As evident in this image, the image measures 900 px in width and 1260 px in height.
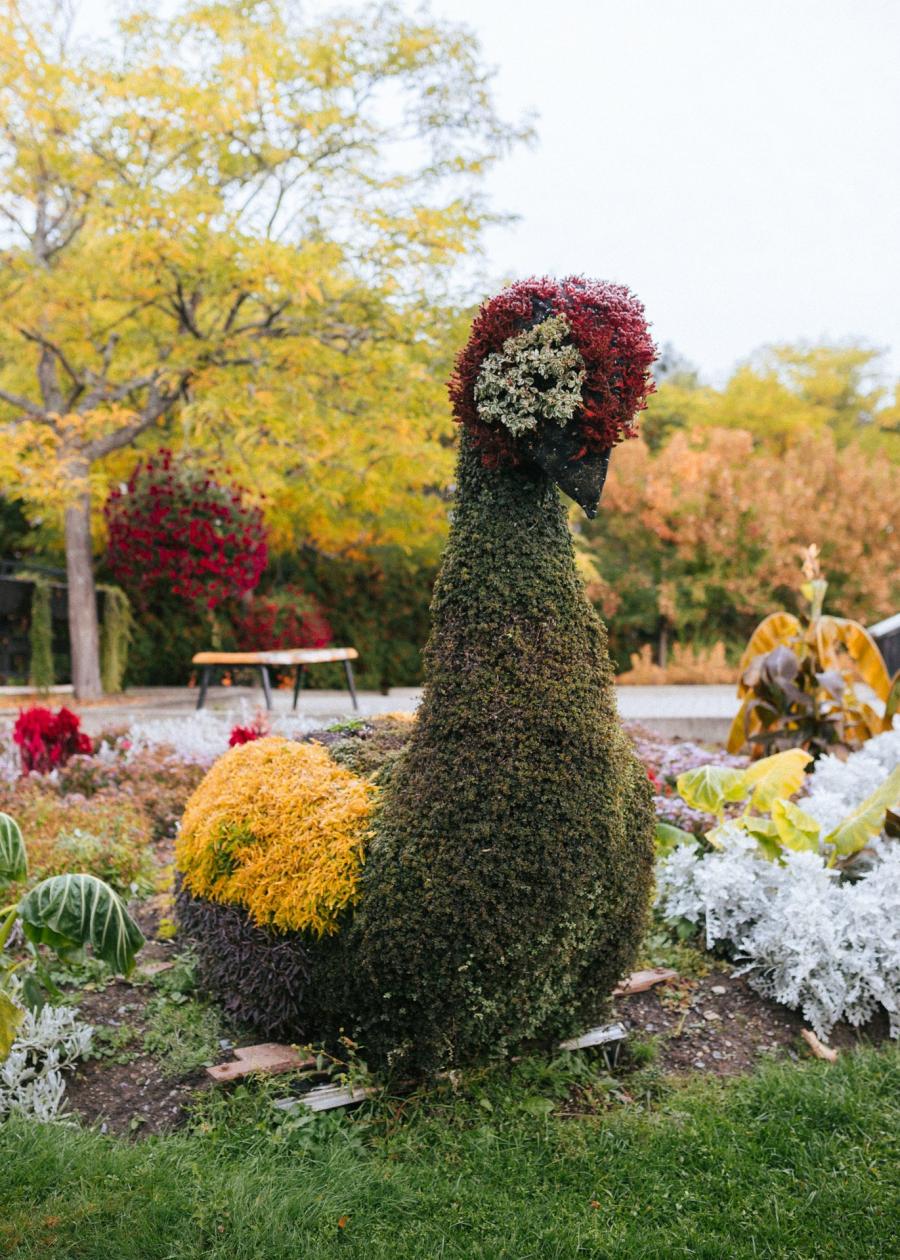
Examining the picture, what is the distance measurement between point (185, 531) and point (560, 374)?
843 cm

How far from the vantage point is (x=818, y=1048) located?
359 cm

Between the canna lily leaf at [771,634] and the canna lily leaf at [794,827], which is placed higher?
the canna lily leaf at [771,634]

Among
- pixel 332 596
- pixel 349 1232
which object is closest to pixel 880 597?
pixel 332 596

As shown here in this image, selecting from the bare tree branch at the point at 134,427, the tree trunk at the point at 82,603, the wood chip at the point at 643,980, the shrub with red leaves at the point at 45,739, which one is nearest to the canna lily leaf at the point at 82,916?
the wood chip at the point at 643,980

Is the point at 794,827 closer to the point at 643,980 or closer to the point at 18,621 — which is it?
the point at 643,980

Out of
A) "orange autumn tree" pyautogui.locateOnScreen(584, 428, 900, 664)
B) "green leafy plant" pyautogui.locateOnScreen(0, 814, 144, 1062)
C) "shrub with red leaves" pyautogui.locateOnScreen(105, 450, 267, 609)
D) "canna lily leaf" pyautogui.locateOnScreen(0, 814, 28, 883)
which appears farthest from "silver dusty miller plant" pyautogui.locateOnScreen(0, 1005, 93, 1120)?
"orange autumn tree" pyautogui.locateOnScreen(584, 428, 900, 664)

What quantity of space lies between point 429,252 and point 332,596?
21.7 feet

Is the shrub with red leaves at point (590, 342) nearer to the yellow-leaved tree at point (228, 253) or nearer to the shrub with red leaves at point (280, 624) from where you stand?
the yellow-leaved tree at point (228, 253)

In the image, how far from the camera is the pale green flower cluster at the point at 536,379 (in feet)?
9.41

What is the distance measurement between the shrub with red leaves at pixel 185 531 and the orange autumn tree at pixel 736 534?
581 cm

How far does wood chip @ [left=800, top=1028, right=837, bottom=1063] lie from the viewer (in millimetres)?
3545

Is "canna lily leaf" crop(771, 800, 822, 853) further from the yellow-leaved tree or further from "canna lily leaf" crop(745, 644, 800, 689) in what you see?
the yellow-leaved tree

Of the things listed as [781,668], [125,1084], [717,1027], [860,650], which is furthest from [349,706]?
[125,1084]

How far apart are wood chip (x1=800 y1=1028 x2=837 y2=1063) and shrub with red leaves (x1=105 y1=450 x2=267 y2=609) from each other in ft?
27.5
